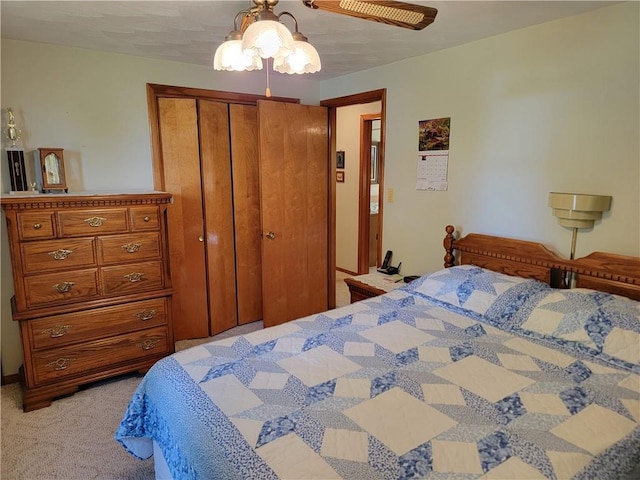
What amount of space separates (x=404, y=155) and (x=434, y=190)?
391 millimetres

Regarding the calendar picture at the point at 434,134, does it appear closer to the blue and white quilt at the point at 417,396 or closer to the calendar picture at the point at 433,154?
the calendar picture at the point at 433,154

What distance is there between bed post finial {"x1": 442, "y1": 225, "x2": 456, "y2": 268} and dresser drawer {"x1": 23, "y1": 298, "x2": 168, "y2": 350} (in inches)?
78.0

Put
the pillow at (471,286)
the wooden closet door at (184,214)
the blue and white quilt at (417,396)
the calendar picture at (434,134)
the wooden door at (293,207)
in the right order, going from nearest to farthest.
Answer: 1. the blue and white quilt at (417,396)
2. the pillow at (471,286)
3. the calendar picture at (434,134)
4. the wooden closet door at (184,214)
5. the wooden door at (293,207)

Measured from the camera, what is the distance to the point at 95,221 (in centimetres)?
254

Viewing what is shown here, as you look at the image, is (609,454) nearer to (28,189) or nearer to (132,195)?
(132,195)

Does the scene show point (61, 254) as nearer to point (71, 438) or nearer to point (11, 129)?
point (11, 129)

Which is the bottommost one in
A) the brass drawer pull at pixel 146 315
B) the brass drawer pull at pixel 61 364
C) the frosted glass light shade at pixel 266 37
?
the brass drawer pull at pixel 61 364

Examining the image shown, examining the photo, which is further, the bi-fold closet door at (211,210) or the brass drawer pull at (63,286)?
the bi-fold closet door at (211,210)

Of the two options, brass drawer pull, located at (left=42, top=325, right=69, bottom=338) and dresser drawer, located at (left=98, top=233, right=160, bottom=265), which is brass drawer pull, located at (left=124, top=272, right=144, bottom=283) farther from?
brass drawer pull, located at (left=42, top=325, right=69, bottom=338)

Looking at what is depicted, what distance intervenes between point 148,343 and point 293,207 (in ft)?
5.18

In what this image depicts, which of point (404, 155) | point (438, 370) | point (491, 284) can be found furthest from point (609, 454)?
point (404, 155)

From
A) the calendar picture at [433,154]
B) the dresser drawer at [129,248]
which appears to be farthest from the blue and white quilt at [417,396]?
the dresser drawer at [129,248]

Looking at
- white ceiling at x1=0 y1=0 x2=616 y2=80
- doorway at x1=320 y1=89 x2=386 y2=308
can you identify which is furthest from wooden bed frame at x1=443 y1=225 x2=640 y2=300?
white ceiling at x1=0 y1=0 x2=616 y2=80

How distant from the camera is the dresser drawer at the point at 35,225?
2326 millimetres
